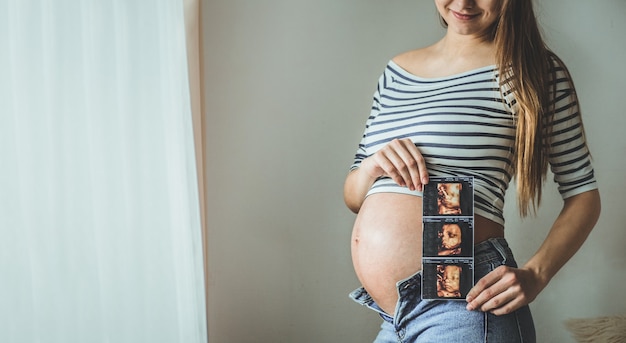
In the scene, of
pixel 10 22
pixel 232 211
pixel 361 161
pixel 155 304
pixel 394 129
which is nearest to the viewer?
pixel 10 22

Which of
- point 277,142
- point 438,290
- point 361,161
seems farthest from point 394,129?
point 277,142

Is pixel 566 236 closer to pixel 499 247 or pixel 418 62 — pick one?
pixel 499 247

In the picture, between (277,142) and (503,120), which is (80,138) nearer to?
(503,120)

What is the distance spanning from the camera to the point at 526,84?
1.07 metres

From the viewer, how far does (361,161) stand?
1.31 meters

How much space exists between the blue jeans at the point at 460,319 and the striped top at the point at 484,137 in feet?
0.27

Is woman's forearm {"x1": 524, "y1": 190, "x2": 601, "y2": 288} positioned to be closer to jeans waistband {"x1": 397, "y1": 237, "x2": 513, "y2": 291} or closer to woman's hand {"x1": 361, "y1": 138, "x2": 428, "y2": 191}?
jeans waistband {"x1": 397, "y1": 237, "x2": 513, "y2": 291}

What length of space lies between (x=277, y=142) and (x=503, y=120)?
687 mm

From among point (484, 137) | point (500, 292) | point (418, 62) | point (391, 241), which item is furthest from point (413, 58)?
point (500, 292)

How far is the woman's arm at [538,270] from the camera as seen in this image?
1.02 m

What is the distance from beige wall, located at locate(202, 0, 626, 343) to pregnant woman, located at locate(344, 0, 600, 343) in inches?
19.4

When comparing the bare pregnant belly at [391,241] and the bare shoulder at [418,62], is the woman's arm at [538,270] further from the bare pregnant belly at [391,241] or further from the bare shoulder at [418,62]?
the bare shoulder at [418,62]

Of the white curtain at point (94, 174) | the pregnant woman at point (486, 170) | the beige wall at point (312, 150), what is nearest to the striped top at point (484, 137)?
the pregnant woman at point (486, 170)

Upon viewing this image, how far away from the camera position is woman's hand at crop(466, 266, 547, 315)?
1014mm
